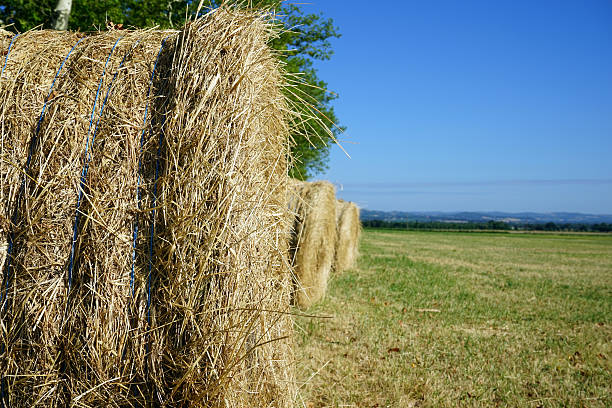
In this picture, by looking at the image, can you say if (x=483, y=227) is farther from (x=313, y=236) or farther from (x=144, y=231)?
(x=144, y=231)

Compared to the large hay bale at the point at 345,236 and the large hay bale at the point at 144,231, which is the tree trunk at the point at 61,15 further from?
the large hay bale at the point at 345,236

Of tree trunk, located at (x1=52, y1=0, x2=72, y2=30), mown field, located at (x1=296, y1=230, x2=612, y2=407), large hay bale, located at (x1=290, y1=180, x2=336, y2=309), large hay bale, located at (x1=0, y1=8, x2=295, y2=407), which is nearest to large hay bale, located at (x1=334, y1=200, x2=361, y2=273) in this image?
mown field, located at (x1=296, y1=230, x2=612, y2=407)

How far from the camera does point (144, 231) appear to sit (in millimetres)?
2803

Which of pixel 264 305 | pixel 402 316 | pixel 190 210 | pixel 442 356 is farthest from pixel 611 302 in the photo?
pixel 190 210

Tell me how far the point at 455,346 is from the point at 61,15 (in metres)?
9.73

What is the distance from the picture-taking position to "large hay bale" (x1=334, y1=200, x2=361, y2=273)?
1180 cm

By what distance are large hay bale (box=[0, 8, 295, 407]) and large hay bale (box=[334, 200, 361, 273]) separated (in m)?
8.70

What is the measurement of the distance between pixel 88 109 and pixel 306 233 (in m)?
5.53

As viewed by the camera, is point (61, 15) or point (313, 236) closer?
point (313, 236)

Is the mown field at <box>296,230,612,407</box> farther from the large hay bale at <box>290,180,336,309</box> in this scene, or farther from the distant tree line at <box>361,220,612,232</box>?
the distant tree line at <box>361,220,612,232</box>

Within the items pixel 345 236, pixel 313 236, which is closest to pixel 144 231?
pixel 313 236

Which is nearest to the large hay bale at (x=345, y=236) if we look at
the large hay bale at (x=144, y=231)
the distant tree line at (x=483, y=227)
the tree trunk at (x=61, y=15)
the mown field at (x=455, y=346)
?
the mown field at (x=455, y=346)

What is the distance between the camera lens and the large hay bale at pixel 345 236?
11797 mm

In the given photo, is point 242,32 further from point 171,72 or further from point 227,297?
point 227,297
